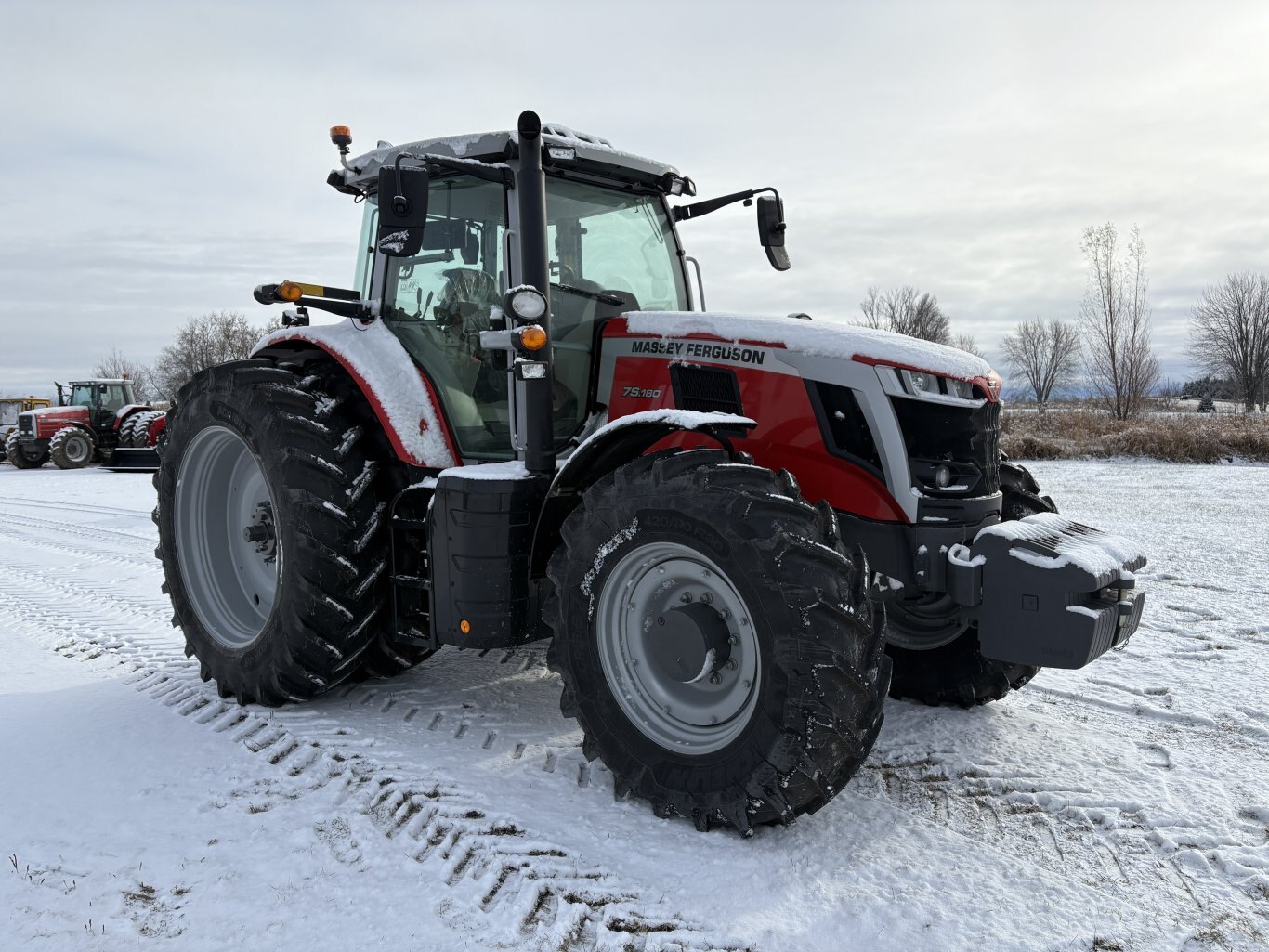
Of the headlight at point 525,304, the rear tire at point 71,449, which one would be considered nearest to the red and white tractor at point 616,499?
the headlight at point 525,304

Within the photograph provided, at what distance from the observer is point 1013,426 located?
21641mm

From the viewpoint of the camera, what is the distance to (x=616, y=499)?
3113mm

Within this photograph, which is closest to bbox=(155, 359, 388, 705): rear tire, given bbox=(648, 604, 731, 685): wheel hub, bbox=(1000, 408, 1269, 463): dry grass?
bbox=(648, 604, 731, 685): wheel hub

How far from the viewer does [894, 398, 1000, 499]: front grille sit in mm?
3306

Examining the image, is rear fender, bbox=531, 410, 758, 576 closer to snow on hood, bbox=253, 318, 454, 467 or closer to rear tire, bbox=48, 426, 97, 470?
snow on hood, bbox=253, 318, 454, 467

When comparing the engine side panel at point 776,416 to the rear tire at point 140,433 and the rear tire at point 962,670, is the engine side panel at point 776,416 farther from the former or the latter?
the rear tire at point 140,433

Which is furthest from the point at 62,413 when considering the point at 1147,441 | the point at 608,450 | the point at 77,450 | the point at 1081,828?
the point at 1081,828

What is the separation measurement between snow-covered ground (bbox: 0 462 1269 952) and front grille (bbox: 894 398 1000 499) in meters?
1.04

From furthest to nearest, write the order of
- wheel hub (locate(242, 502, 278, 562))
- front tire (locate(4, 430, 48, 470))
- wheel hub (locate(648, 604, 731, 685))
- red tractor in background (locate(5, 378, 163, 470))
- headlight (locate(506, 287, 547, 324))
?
front tire (locate(4, 430, 48, 470)), red tractor in background (locate(5, 378, 163, 470)), wheel hub (locate(242, 502, 278, 562)), headlight (locate(506, 287, 547, 324)), wheel hub (locate(648, 604, 731, 685))

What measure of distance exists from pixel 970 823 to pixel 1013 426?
20.3 meters

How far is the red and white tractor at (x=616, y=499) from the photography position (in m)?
2.86

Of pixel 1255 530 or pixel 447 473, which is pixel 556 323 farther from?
pixel 1255 530

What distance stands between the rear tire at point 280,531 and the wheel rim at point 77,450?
1958cm

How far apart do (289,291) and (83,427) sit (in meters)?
21.0
